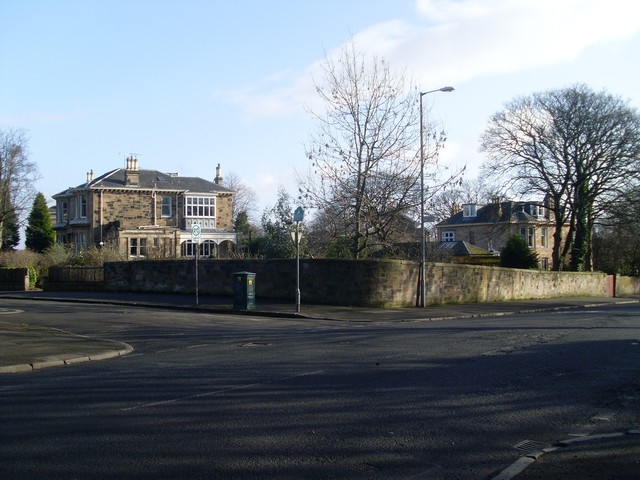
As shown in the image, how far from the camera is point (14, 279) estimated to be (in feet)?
132

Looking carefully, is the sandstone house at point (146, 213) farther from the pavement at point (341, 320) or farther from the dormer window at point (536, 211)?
the dormer window at point (536, 211)

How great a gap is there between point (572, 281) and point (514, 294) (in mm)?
12030

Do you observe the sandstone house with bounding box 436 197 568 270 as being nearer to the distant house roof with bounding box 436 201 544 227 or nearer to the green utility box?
the distant house roof with bounding box 436 201 544 227

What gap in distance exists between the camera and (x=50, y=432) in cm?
734

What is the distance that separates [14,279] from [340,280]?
2301 centimetres

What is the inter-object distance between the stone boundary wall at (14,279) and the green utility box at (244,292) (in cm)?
1994

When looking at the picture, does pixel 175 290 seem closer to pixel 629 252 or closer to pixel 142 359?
pixel 142 359

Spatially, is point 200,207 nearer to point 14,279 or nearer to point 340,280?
point 14,279

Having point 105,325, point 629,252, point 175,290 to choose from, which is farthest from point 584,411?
point 629,252

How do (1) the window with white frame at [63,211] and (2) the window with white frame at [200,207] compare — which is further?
(1) the window with white frame at [63,211]

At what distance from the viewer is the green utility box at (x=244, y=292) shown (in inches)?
1009

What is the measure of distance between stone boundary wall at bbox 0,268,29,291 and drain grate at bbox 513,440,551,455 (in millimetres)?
38123

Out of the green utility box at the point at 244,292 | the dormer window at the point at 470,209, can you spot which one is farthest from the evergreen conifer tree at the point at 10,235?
the dormer window at the point at 470,209

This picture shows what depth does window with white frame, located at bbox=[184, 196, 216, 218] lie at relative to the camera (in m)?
58.3
